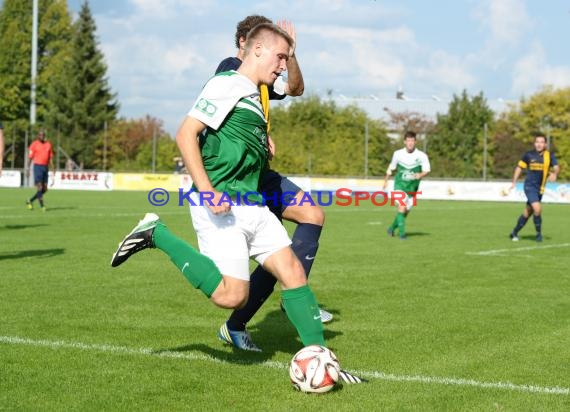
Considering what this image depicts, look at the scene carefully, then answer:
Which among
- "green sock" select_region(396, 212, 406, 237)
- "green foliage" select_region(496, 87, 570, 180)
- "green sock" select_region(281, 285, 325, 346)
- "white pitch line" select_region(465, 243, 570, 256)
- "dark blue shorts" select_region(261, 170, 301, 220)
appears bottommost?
"white pitch line" select_region(465, 243, 570, 256)

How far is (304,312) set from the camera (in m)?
4.91

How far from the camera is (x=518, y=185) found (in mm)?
41750

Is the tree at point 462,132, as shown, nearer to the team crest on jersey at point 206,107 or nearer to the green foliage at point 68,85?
the green foliage at point 68,85

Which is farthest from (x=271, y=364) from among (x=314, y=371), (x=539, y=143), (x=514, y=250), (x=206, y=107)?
(x=539, y=143)

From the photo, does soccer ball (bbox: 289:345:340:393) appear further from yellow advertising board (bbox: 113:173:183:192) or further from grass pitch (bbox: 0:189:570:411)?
yellow advertising board (bbox: 113:173:183:192)

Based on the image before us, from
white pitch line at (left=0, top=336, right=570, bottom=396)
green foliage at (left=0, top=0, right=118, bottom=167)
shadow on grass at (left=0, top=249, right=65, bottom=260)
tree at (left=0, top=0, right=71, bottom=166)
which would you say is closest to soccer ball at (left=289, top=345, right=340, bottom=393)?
white pitch line at (left=0, top=336, right=570, bottom=396)

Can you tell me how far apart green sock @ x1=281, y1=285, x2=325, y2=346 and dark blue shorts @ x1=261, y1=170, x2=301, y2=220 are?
3.75ft

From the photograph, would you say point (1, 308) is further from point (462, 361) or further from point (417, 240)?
point (417, 240)

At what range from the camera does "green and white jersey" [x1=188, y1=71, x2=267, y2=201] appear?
482 cm

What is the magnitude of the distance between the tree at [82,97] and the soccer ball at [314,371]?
213ft

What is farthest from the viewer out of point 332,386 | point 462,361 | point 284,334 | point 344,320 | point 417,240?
point 417,240

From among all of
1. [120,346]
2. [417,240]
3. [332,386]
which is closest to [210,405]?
[332,386]

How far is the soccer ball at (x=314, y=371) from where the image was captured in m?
4.62

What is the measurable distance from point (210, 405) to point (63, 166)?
60.7 meters
